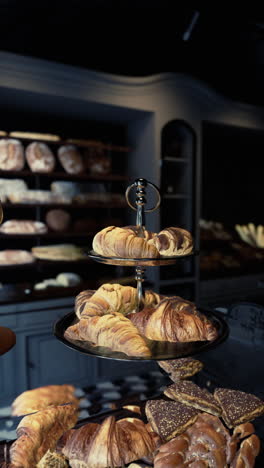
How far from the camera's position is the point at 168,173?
9.93 ft

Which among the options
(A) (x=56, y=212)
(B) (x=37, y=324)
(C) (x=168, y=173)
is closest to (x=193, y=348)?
(B) (x=37, y=324)

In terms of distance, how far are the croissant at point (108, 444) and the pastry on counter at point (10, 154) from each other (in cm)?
209

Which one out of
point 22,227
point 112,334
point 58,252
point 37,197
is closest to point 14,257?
point 22,227

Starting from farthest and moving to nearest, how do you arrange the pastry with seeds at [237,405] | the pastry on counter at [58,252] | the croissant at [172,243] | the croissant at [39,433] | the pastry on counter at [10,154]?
the pastry on counter at [58,252], the pastry on counter at [10,154], the croissant at [172,243], the pastry with seeds at [237,405], the croissant at [39,433]

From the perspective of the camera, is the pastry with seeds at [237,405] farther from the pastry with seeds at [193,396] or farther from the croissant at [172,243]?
the croissant at [172,243]

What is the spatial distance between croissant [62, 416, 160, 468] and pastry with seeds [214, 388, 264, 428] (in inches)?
7.0

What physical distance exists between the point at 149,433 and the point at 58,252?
80.2 inches

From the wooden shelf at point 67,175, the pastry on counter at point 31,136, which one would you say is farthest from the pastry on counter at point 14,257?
the pastry on counter at point 31,136

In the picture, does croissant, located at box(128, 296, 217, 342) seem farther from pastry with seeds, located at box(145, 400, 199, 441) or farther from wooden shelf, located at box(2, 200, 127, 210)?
wooden shelf, located at box(2, 200, 127, 210)

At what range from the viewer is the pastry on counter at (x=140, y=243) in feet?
2.92

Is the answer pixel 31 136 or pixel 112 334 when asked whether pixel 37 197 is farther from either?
pixel 112 334

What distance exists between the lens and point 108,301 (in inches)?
34.8

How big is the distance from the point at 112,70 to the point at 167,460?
269 centimetres

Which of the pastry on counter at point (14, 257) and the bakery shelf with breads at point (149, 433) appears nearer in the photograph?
the bakery shelf with breads at point (149, 433)
